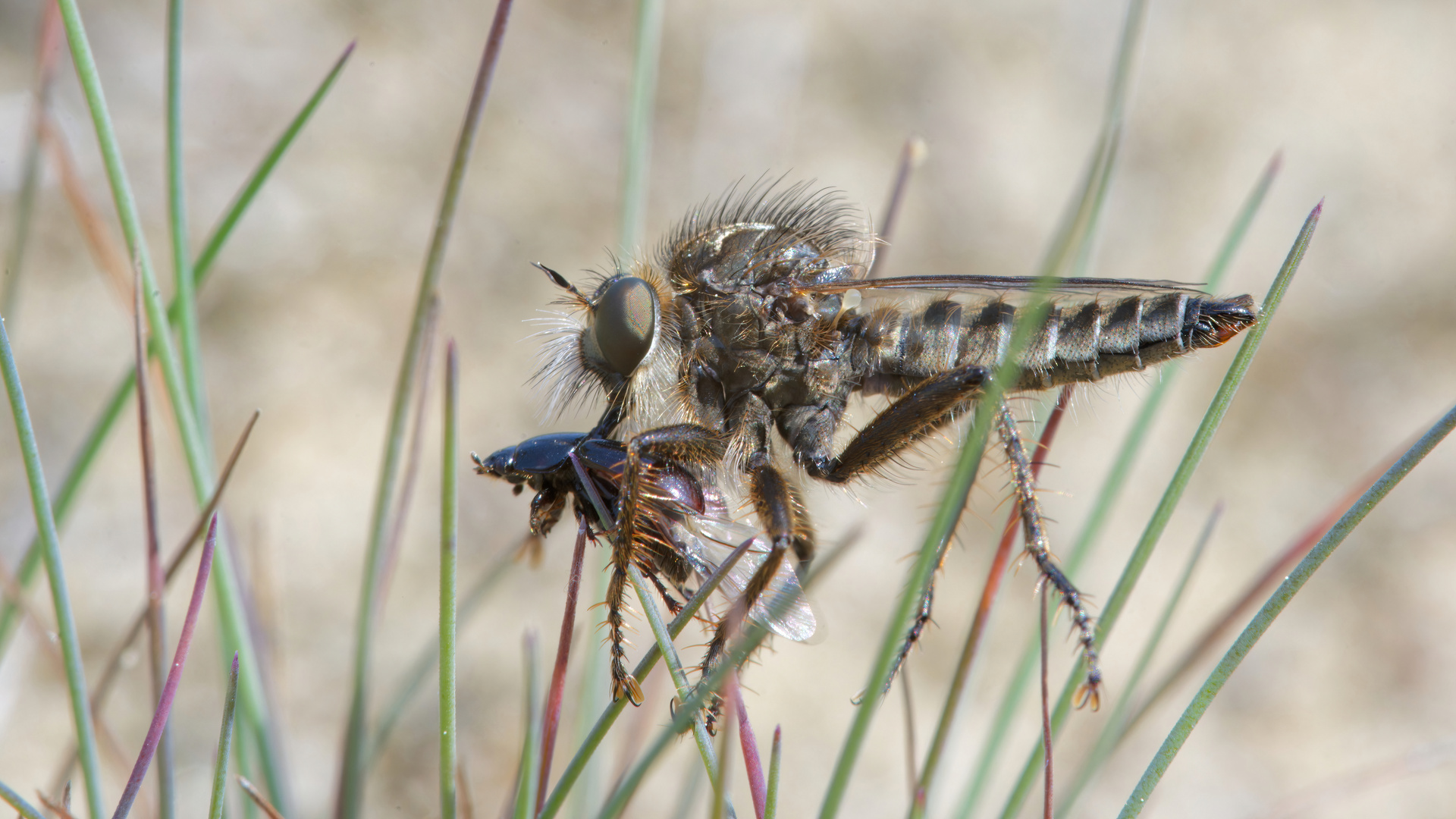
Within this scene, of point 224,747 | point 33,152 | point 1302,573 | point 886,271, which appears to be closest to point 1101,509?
point 1302,573

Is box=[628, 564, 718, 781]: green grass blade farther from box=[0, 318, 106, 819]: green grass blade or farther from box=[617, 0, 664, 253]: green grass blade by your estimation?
box=[617, 0, 664, 253]: green grass blade

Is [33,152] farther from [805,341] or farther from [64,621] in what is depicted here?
[805,341]

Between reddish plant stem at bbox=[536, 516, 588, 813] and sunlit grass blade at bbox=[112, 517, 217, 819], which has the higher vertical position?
reddish plant stem at bbox=[536, 516, 588, 813]

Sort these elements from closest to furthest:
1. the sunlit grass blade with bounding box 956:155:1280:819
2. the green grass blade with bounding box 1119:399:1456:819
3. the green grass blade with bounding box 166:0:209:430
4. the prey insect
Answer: the green grass blade with bounding box 1119:399:1456:819 → the green grass blade with bounding box 166:0:209:430 → the sunlit grass blade with bounding box 956:155:1280:819 → the prey insect

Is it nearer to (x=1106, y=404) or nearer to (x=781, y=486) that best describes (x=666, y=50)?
(x=1106, y=404)

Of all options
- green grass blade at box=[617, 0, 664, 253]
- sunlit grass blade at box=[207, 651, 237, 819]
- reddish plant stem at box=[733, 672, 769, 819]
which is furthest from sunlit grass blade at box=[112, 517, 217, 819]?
green grass blade at box=[617, 0, 664, 253]

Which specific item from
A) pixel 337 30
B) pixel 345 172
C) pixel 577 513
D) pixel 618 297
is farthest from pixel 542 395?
pixel 337 30
